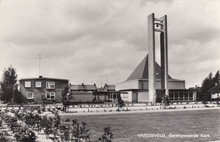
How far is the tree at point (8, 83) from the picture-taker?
48656mm

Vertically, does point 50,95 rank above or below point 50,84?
below

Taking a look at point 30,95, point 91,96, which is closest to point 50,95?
point 30,95

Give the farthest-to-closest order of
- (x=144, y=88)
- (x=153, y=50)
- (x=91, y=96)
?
(x=144, y=88)
(x=91, y=96)
(x=153, y=50)

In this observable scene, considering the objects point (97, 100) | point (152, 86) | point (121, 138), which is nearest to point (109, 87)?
point (97, 100)

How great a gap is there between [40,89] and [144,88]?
24679 millimetres

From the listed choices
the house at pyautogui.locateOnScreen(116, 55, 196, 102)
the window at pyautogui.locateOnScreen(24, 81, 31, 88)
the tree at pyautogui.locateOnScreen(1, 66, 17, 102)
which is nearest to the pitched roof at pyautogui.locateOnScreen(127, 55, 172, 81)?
the house at pyautogui.locateOnScreen(116, 55, 196, 102)

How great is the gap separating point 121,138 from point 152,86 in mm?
44434

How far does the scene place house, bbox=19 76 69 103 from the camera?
2182 inches

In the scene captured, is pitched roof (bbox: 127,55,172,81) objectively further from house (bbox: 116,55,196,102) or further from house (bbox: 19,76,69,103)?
house (bbox: 19,76,69,103)

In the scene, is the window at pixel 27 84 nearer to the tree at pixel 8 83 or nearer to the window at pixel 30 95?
the window at pixel 30 95

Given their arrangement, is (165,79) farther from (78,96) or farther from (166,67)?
(78,96)

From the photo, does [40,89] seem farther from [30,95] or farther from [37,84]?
[30,95]

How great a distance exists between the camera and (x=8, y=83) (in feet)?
163

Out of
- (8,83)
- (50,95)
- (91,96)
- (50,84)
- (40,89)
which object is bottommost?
(91,96)
